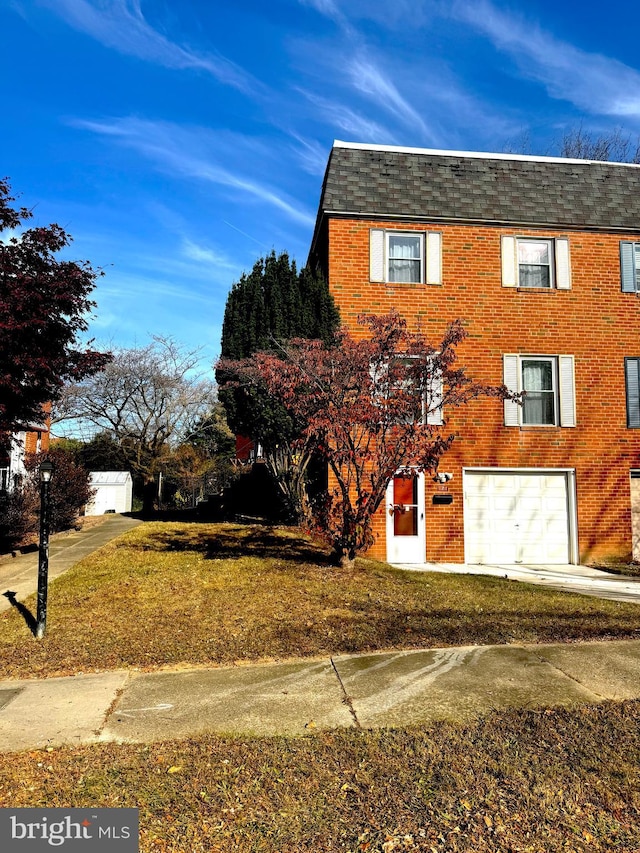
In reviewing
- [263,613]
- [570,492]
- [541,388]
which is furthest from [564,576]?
[263,613]

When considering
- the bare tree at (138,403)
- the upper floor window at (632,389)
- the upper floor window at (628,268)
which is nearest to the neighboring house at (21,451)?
the bare tree at (138,403)

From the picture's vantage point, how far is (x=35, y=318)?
28.6 ft

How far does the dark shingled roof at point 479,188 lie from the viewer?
13383 millimetres

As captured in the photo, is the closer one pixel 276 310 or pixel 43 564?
pixel 43 564

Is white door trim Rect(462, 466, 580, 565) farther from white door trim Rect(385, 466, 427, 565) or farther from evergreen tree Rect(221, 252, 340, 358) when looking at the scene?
evergreen tree Rect(221, 252, 340, 358)

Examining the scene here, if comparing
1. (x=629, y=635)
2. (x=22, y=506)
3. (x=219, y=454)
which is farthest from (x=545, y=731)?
(x=219, y=454)

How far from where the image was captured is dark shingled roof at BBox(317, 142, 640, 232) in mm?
13383

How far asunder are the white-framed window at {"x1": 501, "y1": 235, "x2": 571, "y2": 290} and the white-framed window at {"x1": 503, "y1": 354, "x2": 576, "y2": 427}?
5.42 ft

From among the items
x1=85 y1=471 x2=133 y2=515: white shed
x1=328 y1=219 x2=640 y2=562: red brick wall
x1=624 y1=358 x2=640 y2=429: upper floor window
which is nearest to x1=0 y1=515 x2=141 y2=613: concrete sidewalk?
x1=328 y1=219 x2=640 y2=562: red brick wall

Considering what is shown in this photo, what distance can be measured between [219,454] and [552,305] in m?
21.8

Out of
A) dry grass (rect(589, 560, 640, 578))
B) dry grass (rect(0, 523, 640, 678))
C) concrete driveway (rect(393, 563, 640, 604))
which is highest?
dry grass (rect(0, 523, 640, 678))

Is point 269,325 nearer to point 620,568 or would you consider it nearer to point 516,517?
point 516,517

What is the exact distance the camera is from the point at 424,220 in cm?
1341

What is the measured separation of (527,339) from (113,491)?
19048 millimetres
